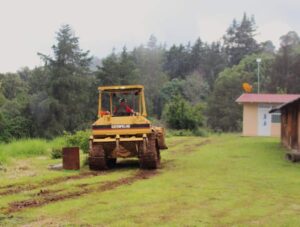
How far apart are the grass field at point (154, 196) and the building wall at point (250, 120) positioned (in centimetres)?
2007

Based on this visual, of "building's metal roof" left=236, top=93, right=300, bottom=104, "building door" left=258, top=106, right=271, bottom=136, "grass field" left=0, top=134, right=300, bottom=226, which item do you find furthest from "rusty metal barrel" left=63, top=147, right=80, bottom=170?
"building door" left=258, top=106, right=271, bottom=136

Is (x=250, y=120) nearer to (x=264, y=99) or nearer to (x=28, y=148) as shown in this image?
(x=264, y=99)

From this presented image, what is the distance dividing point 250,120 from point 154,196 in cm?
2698

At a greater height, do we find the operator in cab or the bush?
the operator in cab

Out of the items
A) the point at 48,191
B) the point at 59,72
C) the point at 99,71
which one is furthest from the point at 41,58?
the point at 48,191

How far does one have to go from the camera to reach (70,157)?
557 inches

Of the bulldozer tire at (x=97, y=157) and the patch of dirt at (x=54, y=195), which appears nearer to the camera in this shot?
the patch of dirt at (x=54, y=195)

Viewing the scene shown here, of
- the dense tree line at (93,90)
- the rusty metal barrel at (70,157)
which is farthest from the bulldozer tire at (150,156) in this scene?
the dense tree line at (93,90)

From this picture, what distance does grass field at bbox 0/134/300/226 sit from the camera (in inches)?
301

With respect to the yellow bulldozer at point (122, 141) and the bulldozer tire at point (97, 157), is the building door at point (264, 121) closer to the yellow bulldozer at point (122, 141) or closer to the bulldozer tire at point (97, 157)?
the yellow bulldozer at point (122, 141)

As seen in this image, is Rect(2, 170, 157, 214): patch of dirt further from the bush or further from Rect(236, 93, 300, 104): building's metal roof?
Rect(236, 93, 300, 104): building's metal roof

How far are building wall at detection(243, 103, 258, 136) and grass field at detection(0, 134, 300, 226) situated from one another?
65.8ft

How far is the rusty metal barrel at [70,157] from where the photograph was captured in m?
14.1

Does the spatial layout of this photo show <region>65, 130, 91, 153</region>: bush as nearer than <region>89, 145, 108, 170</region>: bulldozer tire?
No
